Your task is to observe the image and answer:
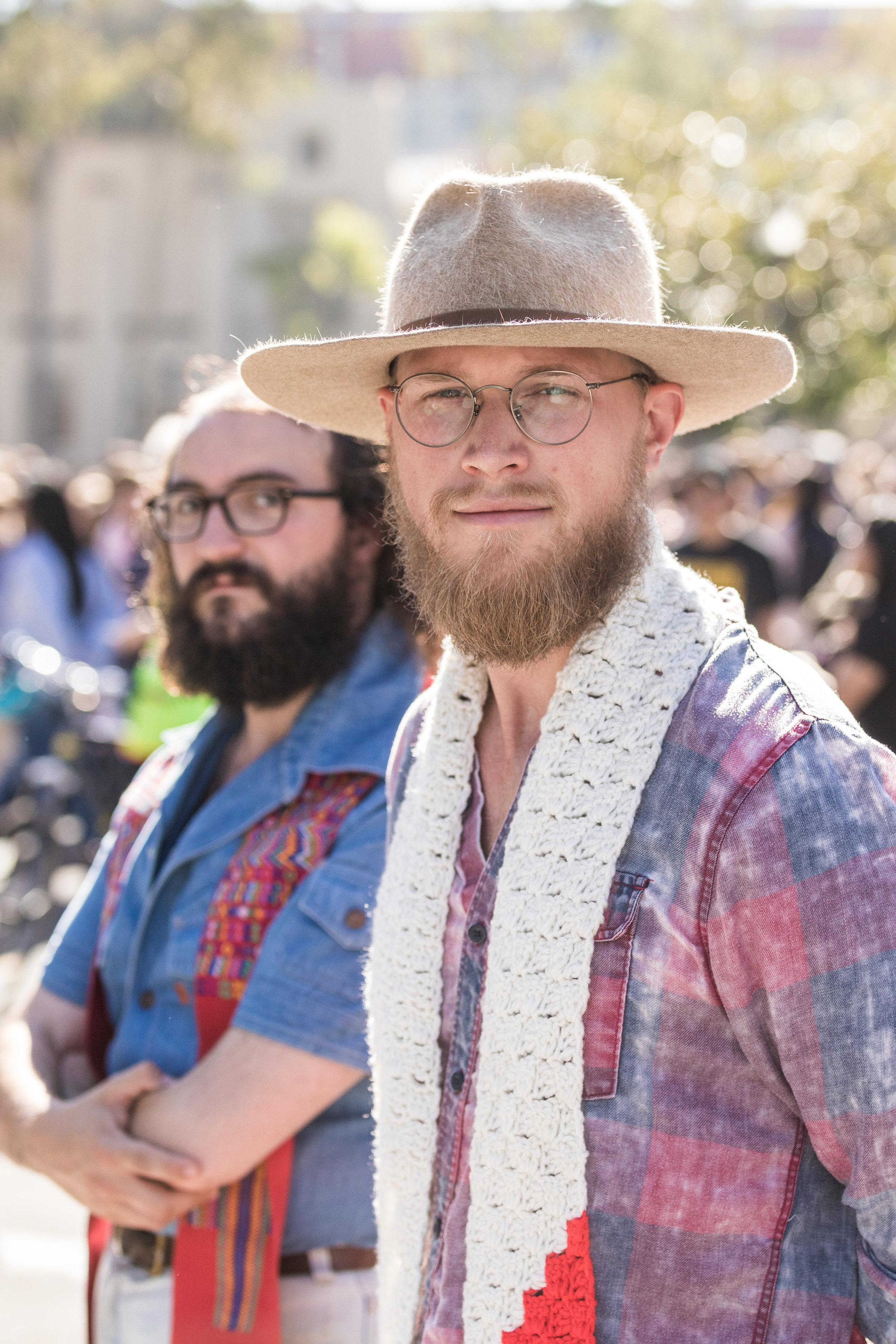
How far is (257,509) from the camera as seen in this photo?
239 cm

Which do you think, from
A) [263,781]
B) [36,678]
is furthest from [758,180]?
[263,781]

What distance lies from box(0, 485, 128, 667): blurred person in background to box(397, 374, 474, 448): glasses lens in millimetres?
5661

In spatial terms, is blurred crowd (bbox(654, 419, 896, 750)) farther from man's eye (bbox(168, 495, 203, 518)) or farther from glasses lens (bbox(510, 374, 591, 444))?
man's eye (bbox(168, 495, 203, 518))

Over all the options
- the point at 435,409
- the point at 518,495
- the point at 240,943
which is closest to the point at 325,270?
the point at 240,943

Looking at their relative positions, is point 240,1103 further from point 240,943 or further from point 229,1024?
point 240,943

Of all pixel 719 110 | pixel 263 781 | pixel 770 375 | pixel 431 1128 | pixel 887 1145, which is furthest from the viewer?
pixel 719 110

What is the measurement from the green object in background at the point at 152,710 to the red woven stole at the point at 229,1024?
187 centimetres

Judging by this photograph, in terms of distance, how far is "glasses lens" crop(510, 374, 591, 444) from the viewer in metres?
1.57

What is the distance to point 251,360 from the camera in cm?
186

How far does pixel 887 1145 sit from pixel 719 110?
25.6 meters

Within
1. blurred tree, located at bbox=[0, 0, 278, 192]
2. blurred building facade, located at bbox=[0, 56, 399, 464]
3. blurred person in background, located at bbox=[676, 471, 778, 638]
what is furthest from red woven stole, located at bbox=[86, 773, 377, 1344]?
blurred building facade, located at bbox=[0, 56, 399, 464]

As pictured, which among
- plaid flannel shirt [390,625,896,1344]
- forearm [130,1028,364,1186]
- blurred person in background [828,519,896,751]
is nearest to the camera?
plaid flannel shirt [390,625,896,1344]

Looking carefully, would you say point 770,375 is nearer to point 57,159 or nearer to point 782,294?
point 782,294

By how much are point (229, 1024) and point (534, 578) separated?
0.98 metres
